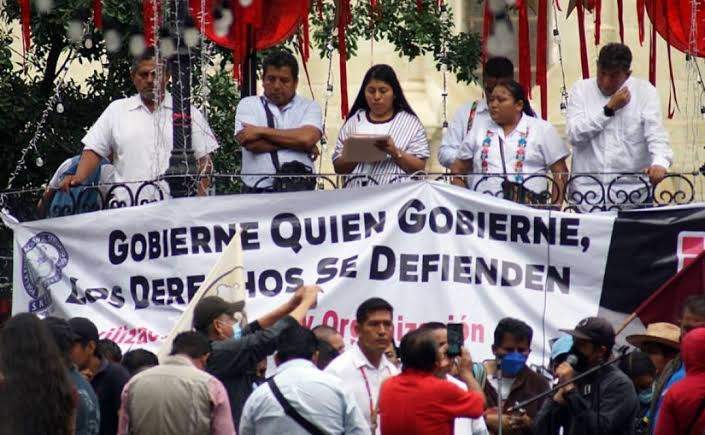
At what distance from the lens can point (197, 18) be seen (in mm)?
17125

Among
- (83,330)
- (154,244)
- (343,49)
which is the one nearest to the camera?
(83,330)

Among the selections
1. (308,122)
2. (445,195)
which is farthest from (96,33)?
(445,195)

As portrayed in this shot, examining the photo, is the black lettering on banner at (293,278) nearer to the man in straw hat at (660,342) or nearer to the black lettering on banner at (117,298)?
the black lettering on banner at (117,298)

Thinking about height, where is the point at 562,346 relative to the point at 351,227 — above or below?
below

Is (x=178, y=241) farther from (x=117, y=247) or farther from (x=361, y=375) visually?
(x=361, y=375)

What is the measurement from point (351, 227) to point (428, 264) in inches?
22.1

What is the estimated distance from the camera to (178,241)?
50.0 feet

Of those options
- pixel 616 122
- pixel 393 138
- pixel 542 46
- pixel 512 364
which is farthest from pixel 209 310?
pixel 542 46

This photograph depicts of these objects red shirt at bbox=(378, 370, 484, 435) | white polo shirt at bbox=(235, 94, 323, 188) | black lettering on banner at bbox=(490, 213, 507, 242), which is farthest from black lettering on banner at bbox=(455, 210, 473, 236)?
red shirt at bbox=(378, 370, 484, 435)

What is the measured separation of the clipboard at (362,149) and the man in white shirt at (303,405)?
12.0 ft

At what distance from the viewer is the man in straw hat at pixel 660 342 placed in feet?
44.0

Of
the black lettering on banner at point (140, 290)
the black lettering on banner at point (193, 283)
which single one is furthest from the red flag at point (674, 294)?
the black lettering on banner at point (140, 290)

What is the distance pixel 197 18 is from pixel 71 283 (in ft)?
8.30

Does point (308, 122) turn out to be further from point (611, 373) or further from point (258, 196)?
point (611, 373)
